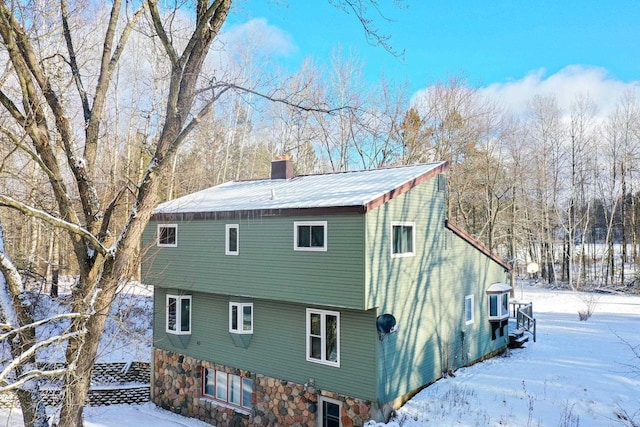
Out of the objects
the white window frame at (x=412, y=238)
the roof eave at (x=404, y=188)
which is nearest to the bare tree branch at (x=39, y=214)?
the roof eave at (x=404, y=188)

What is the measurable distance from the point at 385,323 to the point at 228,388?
5.82 metres

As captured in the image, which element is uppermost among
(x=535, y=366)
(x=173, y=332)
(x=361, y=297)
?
(x=361, y=297)

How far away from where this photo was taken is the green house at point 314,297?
9711 millimetres

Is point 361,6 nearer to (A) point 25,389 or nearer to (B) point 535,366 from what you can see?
(A) point 25,389

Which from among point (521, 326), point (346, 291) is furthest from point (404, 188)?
point (521, 326)

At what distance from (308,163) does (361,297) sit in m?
21.4

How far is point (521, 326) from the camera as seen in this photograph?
17.2 metres

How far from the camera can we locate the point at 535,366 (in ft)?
41.9

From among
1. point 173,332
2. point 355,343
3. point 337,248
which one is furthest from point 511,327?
point 173,332

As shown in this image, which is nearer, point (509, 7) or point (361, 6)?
point (361, 6)

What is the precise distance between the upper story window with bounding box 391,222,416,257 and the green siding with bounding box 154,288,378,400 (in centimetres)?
168

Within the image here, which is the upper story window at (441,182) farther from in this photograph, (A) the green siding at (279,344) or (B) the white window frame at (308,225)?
(A) the green siding at (279,344)

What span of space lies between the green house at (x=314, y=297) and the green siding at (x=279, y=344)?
3cm

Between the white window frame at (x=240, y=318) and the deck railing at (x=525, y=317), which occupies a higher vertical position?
the white window frame at (x=240, y=318)
